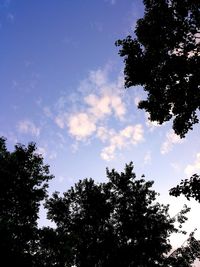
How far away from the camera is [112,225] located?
27625 millimetres

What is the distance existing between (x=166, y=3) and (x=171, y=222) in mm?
18345

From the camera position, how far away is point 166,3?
18.4 meters

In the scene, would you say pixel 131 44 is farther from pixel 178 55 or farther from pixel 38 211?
pixel 38 211

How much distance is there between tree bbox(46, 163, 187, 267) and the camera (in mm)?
25969

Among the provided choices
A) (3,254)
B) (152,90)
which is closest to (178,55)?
(152,90)

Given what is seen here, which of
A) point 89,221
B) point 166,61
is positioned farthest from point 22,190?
point 166,61

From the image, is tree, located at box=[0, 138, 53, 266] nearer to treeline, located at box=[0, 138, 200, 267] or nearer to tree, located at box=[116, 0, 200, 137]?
treeline, located at box=[0, 138, 200, 267]

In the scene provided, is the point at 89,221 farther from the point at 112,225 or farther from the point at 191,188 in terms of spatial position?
the point at 191,188

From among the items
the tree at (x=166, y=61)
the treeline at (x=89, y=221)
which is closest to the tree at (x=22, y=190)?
the treeline at (x=89, y=221)

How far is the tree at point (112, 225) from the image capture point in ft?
85.2

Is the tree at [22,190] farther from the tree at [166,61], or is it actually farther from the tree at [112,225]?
the tree at [166,61]

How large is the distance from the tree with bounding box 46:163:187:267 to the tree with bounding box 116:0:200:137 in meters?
11.4

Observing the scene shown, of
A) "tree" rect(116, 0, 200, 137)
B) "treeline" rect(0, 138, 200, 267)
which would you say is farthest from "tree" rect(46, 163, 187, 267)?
"tree" rect(116, 0, 200, 137)

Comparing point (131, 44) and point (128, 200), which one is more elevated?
point (131, 44)
